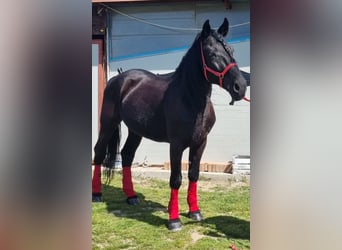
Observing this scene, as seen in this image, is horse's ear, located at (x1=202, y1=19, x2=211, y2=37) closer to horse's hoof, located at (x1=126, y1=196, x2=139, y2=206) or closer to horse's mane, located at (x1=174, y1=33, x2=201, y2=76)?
horse's mane, located at (x1=174, y1=33, x2=201, y2=76)

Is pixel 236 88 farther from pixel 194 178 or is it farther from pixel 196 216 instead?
pixel 196 216

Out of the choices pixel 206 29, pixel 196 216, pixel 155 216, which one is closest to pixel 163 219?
pixel 155 216

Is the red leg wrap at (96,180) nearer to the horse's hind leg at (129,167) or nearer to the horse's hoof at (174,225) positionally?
the horse's hind leg at (129,167)

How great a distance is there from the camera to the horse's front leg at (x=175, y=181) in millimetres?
1603

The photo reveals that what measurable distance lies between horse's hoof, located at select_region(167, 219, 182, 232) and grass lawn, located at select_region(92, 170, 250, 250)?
2cm

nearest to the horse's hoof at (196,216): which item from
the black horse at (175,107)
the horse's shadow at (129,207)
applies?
the black horse at (175,107)

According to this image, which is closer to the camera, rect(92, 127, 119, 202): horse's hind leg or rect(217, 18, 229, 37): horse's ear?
rect(217, 18, 229, 37): horse's ear

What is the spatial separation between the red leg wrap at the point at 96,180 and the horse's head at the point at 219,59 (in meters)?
0.60

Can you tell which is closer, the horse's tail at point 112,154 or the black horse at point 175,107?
the black horse at point 175,107

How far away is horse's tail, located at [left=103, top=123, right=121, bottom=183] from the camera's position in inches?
66.3

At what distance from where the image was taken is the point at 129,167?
Result: 65.5 inches

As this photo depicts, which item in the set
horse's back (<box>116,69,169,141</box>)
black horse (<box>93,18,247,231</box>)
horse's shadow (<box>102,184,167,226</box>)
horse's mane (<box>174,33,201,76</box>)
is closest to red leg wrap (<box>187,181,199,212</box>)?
black horse (<box>93,18,247,231</box>)
